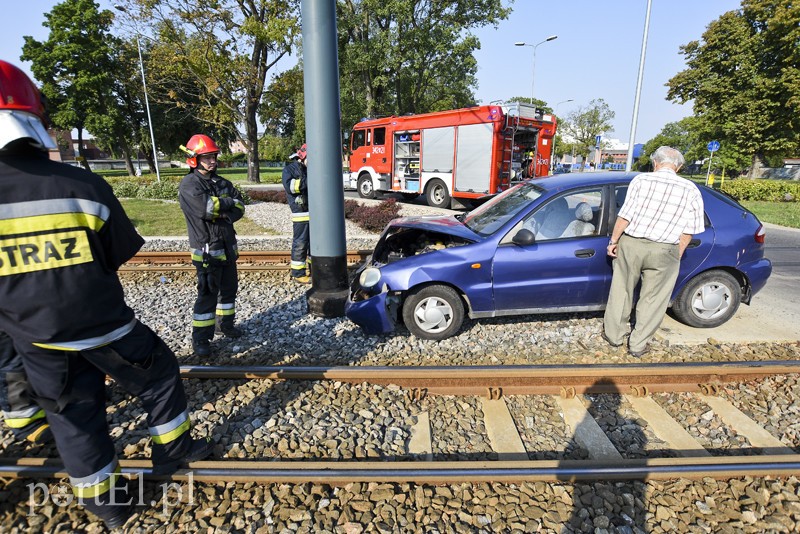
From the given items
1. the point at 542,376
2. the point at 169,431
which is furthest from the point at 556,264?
the point at 169,431

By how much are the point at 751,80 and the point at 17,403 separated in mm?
39296

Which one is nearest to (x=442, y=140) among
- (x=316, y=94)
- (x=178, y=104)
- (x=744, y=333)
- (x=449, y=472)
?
(x=316, y=94)

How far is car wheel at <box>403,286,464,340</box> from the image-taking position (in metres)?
4.24

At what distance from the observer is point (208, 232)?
3.96 m

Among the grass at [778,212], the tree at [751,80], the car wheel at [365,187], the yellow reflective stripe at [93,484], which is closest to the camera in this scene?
the yellow reflective stripe at [93,484]

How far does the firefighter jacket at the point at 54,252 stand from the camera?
187cm

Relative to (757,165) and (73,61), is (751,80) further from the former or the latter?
(73,61)

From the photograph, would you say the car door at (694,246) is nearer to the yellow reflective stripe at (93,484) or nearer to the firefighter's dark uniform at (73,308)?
the firefighter's dark uniform at (73,308)

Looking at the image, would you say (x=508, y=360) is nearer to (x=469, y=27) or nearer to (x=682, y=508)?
(x=682, y=508)

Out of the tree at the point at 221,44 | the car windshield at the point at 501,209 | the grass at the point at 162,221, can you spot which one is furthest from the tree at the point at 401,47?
the car windshield at the point at 501,209

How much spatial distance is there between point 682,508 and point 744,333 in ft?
10.2

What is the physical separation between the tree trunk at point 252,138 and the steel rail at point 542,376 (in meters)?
21.3

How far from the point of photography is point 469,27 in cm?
2459

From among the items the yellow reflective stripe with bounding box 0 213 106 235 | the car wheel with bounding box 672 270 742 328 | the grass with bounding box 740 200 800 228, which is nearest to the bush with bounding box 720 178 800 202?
the grass with bounding box 740 200 800 228
